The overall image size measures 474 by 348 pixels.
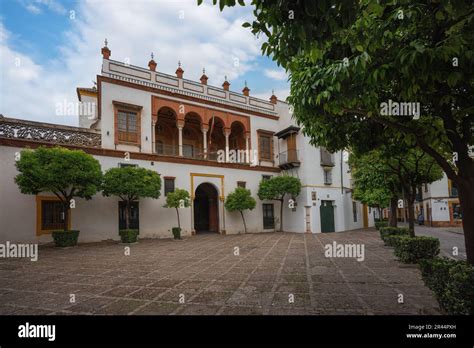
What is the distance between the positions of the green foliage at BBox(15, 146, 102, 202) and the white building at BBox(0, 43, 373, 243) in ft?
8.34

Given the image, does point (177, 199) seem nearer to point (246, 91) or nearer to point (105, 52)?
point (105, 52)

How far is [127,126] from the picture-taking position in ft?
57.9

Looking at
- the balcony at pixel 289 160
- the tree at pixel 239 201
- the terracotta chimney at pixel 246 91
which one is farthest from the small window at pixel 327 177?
the terracotta chimney at pixel 246 91

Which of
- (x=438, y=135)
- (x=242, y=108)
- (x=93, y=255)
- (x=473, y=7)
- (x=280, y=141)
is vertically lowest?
(x=93, y=255)

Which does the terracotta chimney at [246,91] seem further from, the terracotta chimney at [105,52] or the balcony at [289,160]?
the terracotta chimney at [105,52]

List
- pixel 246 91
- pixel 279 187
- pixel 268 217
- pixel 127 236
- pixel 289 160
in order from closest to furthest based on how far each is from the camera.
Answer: pixel 127 236, pixel 279 187, pixel 289 160, pixel 268 217, pixel 246 91

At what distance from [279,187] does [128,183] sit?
36.4ft

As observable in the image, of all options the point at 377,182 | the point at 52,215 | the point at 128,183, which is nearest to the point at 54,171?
the point at 128,183

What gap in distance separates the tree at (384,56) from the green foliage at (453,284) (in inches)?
14.1

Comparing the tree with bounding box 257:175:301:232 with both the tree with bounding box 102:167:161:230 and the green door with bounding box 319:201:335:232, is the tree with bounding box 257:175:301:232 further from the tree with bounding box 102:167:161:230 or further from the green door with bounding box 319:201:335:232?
the tree with bounding box 102:167:161:230
